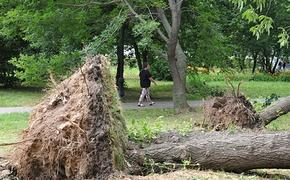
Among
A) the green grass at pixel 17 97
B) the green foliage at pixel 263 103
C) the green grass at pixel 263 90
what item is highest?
the green foliage at pixel 263 103

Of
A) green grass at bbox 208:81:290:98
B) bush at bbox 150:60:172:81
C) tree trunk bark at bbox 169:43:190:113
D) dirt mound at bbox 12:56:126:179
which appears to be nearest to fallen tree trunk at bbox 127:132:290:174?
dirt mound at bbox 12:56:126:179

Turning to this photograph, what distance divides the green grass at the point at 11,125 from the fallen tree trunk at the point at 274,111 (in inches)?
225

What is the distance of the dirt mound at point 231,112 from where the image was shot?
1230 centimetres

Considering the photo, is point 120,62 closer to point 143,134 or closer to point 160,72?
point 160,72

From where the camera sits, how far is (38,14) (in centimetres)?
1734

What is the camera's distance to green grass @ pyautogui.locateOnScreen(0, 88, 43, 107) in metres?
21.8

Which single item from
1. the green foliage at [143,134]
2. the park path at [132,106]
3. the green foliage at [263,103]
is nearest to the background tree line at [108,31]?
the park path at [132,106]

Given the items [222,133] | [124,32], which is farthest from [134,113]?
[222,133]

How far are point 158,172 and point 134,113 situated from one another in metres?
11.3

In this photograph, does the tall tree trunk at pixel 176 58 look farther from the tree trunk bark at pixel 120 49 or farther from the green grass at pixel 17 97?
the green grass at pixel 17 97

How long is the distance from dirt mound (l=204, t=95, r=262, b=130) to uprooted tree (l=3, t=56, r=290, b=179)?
14.3 feet

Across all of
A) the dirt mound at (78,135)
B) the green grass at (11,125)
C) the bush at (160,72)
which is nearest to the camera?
the dirt mound at (78,135)

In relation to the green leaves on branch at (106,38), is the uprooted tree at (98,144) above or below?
below

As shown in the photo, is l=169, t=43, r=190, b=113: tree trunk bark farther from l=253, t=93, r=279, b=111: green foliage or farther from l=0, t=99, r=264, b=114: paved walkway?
l=253, t=93, r=279, b=111: green foliage
